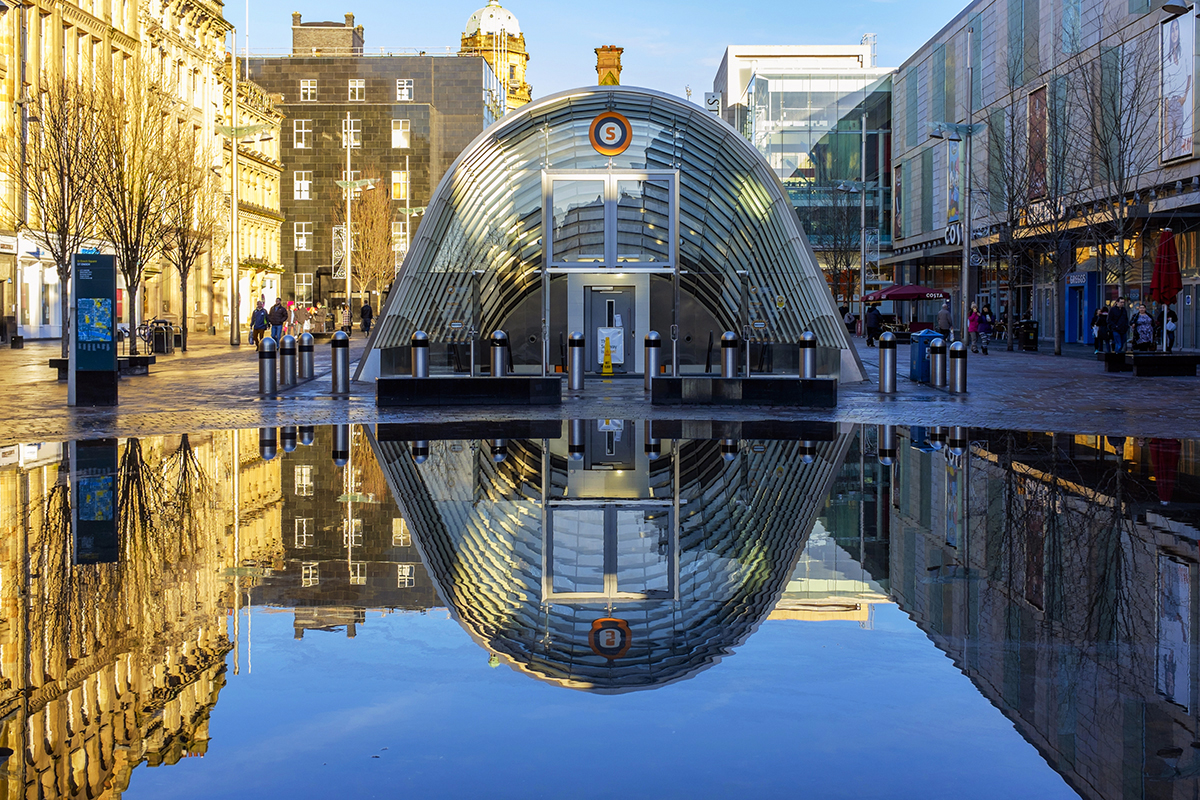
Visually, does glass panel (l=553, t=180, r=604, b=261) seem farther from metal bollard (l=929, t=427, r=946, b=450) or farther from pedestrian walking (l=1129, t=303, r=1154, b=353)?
metal bollard (l=929, t=427, r=946, b=450)

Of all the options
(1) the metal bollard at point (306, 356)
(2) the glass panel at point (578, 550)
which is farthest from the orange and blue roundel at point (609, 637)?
(1) the metal bollard at point (306, 356)

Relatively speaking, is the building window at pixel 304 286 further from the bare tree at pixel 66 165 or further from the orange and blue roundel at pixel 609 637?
the orange and blue roundel at pixel 609 637

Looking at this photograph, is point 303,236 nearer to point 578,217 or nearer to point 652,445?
point 578,217

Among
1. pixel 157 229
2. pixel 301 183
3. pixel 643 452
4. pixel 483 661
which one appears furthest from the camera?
pixel 301 183

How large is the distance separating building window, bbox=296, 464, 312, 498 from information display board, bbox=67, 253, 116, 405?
26.7 ft

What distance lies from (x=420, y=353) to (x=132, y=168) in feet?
61.1

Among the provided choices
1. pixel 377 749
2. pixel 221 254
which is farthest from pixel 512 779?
pixel 221 254

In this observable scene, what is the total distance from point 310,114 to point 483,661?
97.1 metres

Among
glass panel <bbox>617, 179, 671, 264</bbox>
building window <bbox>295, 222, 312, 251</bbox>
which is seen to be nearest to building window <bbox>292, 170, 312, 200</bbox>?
building window <bbox>295, 222, 312, 251</bbox>

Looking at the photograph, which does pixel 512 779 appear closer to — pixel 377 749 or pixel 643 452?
pixel 377 749

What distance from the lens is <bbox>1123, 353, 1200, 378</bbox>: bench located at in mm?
27516

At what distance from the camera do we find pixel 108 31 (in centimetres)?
5347

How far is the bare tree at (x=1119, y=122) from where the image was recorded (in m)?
35.8

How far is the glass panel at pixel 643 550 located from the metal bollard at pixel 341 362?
12.6 metres
